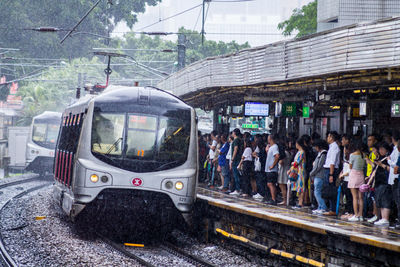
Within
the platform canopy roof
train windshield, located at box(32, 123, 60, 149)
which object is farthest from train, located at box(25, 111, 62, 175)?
the platform canopy roof

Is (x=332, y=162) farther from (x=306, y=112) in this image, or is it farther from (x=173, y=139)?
(x=306, y=112)

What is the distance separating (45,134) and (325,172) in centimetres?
1881

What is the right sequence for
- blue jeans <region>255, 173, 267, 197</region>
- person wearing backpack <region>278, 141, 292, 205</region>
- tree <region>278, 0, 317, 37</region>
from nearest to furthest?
1. person wearing backpack <region>278, 141, 292, 205</region>
2. blue jeans <region>255, 173, 267, 197</region>
3. tree <region>278, 0, 317, 37</region>

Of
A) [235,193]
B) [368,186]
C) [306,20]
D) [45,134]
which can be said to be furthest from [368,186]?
[306,20]

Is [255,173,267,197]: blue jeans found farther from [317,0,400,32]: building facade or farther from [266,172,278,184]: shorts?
[317,0,400,32]: building facade

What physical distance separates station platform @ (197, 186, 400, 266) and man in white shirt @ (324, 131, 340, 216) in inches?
21.6

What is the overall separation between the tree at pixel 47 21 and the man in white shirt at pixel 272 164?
3738 centimetres

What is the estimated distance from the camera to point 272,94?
1744 centimetres

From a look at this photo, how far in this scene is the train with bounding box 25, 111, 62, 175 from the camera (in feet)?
91.0

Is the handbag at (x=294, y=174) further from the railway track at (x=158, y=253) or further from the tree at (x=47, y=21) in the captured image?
the tree at (x=47, y=21)

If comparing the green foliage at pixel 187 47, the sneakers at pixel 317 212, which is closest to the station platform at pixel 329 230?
the sneakers at pixel 317 212

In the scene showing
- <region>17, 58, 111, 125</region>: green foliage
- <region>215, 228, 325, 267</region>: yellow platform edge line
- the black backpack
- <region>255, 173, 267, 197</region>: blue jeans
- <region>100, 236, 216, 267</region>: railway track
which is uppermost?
<region>17, 58, 111, 125</region>: green foliage

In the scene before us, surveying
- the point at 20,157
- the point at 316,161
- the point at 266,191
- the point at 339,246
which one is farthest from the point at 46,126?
the point at 339,246

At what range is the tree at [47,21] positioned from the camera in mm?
49875
